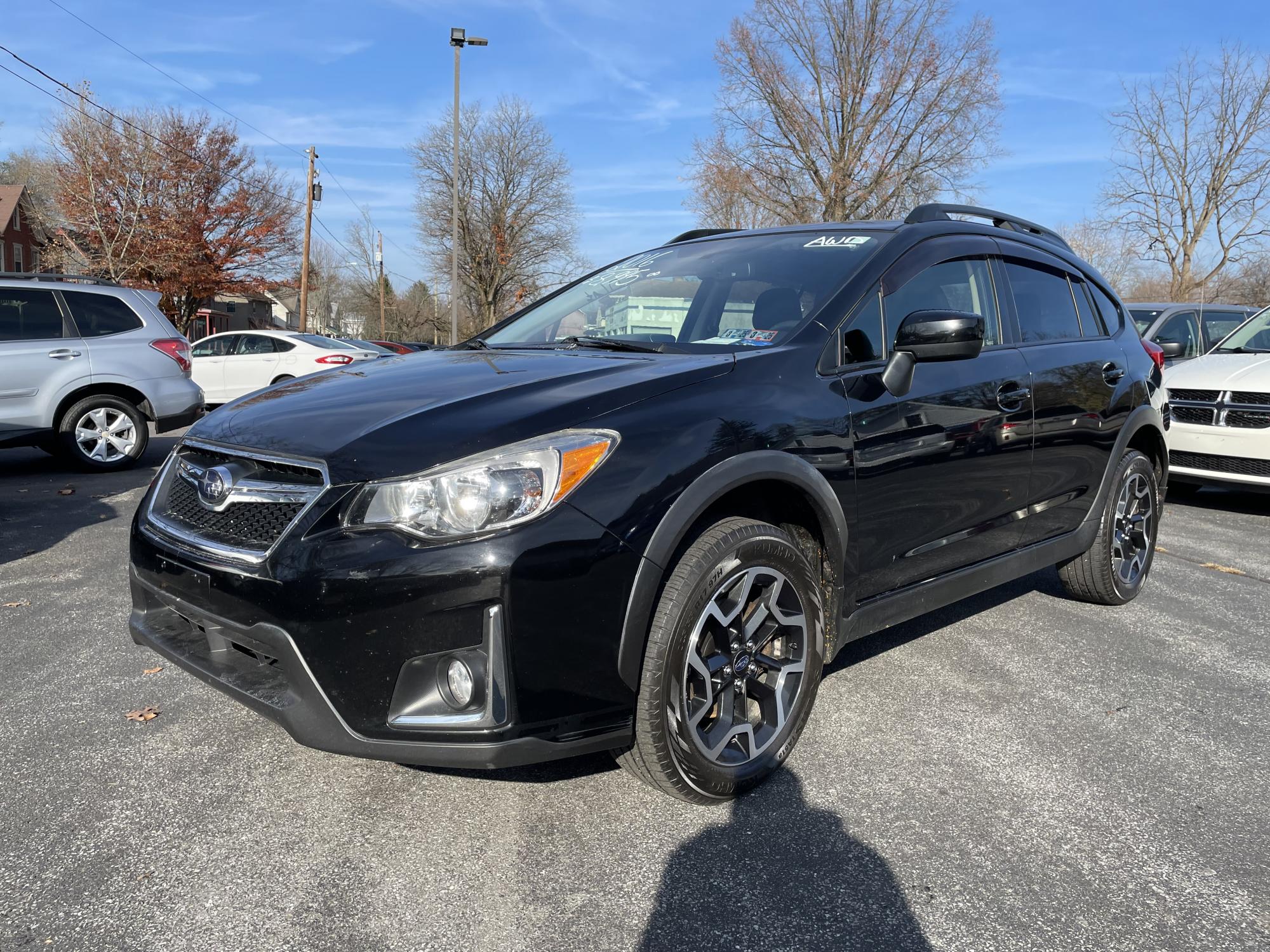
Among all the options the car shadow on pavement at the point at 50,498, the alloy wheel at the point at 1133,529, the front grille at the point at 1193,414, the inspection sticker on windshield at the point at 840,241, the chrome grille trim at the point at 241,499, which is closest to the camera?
the chrome grille trim at the point at 241,499

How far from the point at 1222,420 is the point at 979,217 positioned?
4478mm

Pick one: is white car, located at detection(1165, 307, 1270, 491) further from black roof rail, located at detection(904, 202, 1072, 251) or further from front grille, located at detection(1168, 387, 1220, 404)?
black roof rail, located at detection(904, 202, 1072, 251)

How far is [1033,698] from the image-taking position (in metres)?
3.47

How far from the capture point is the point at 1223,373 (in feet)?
24.5

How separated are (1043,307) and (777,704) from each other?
7.83 ft

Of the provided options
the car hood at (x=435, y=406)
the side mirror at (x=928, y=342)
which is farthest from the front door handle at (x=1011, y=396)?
the car hood at (x=435, y=406)

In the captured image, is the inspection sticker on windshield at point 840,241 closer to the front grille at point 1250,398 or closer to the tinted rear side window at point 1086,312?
the tinted rear side window at point 1086,312

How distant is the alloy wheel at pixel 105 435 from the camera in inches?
320

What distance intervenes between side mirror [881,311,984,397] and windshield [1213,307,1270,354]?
6595mm

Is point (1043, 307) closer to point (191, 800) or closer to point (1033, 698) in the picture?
point (1033, 698)

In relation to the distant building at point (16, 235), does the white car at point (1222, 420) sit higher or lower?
lower

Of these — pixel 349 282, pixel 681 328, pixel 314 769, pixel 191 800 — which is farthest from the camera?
pixel 349 282

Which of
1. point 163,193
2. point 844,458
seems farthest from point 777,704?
point 163,193

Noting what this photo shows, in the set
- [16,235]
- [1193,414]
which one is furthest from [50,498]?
[16,235]
